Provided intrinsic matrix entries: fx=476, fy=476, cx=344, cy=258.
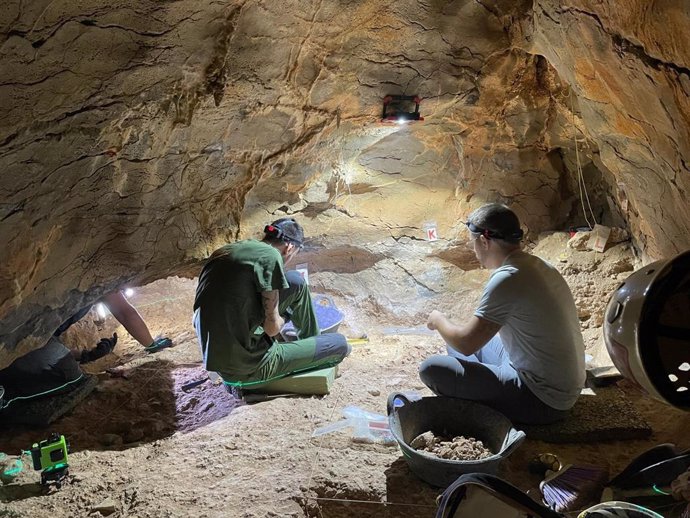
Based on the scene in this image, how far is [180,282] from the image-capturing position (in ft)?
23.4

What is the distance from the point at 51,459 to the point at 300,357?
1.61 metres

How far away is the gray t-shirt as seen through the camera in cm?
245

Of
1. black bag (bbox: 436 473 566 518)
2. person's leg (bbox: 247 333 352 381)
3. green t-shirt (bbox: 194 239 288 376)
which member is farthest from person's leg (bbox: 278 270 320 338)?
black bag (bbox: 436 473 566 518)

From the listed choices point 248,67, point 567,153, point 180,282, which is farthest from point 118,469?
point 567,153

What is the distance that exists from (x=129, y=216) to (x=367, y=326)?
284cm

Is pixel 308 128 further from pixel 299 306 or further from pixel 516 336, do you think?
pixel 516 336

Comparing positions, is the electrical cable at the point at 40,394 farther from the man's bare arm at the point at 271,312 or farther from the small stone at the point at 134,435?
the man's bare arm at the point at 271,312

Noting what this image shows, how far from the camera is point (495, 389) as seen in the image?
8.54 ft

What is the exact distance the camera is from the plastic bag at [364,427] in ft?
8.91

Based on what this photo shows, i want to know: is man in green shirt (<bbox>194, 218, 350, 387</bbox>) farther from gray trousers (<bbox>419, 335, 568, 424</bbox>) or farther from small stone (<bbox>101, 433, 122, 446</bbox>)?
gray trousers (<bbox>419, 335, 568, 424</bbox>)

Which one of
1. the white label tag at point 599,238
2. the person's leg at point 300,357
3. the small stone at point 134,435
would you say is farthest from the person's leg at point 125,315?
the white label tag at point 599,238

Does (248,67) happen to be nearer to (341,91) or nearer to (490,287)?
(341,91)

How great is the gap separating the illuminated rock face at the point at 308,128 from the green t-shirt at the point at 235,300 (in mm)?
→ 858

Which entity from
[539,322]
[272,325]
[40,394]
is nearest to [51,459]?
[40,394]
